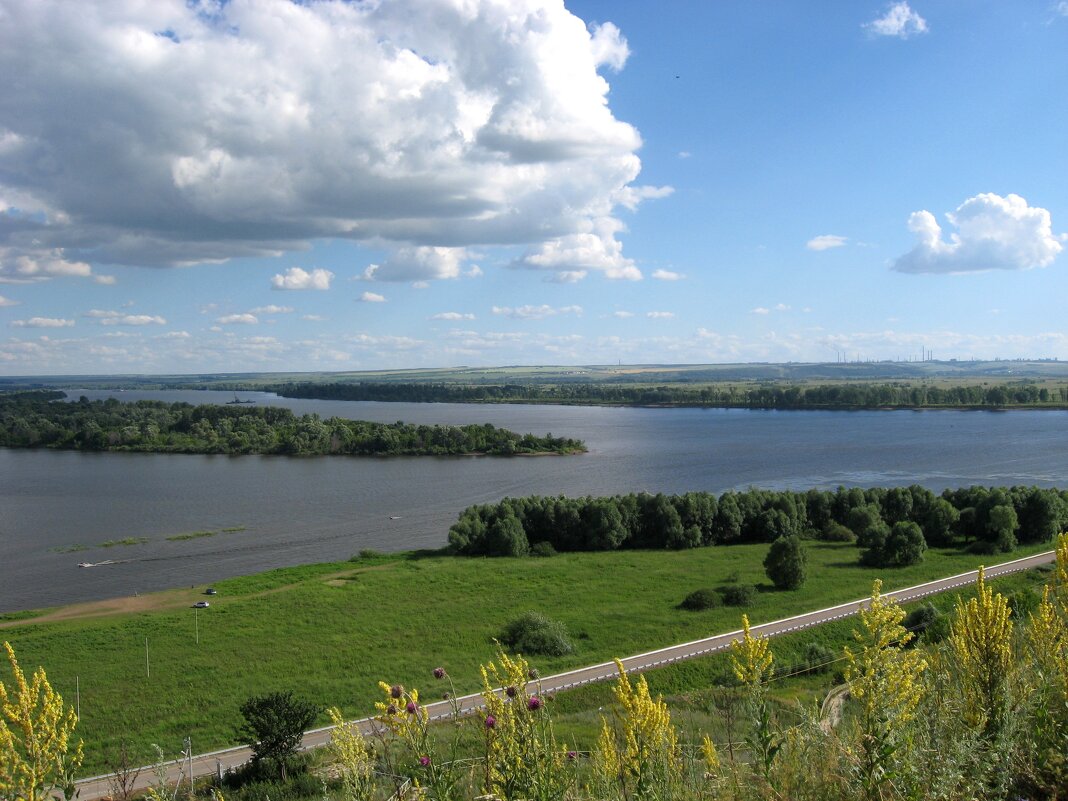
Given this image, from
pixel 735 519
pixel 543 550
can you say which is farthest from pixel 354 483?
pixel 735 519

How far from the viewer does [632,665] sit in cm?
1438

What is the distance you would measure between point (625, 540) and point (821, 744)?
26144 mm

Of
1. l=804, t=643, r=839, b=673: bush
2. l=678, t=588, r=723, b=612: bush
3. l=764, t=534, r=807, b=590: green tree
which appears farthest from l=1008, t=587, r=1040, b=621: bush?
l=764, t=534, r=807, b=590: green tree

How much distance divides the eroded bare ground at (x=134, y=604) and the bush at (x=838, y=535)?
55.5ft

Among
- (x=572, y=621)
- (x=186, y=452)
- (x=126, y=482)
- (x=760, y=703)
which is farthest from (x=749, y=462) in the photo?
(x=760, y=703)

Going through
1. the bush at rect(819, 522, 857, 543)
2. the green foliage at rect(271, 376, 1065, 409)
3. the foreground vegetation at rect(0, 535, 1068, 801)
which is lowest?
the bush at rect(819, 522, 857, 543)

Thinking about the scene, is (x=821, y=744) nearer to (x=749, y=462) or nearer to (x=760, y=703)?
(x=760, y=703)

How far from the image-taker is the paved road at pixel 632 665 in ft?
33.2

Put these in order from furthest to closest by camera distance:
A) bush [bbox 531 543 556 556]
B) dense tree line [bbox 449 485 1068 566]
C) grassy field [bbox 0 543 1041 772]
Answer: bush [bbox 531 543 556 556] < dense tree line [bbox 449 485 1068 566] < grassy field [bbox 0 543 1041 772]

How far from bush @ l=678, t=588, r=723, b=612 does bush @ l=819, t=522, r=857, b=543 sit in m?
9.96

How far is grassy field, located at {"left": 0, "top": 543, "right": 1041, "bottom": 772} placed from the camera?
14156mm

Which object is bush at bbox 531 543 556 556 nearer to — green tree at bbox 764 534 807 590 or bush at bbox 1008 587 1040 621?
green tree at bbox 764 534 807 590

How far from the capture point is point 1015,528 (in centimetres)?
2548

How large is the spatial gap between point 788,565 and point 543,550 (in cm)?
941
